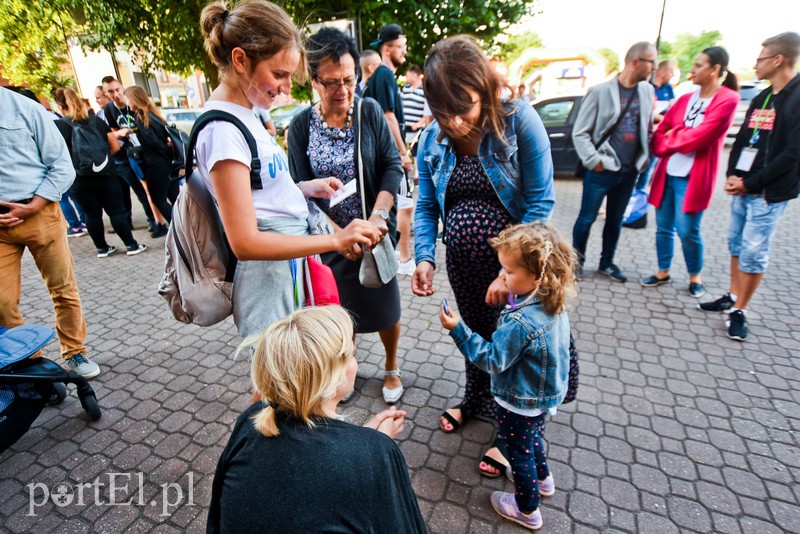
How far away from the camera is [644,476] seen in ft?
7.37

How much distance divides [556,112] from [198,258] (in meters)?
8.83

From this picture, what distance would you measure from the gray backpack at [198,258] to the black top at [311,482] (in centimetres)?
63

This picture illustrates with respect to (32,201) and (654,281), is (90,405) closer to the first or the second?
(32,201)

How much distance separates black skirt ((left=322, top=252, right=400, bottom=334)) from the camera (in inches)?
101

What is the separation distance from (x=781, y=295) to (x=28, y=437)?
616 centimetres

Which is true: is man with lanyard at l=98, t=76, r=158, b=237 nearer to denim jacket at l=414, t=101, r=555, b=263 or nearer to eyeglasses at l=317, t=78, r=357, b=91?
eyeglasses at l=317, t=78, r=357, b=91


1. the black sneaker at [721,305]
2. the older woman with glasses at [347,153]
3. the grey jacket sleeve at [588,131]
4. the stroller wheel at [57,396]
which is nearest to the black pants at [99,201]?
the stroller wheel at [57,396]

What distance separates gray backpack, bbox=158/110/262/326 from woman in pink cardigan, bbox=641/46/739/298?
3.85 m

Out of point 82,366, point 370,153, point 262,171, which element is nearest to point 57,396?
point 82,366

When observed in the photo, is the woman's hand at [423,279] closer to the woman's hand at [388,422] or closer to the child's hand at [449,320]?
the child's hand at [449,320]

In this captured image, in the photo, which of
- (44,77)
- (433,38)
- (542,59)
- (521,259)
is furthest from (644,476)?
(542,59)

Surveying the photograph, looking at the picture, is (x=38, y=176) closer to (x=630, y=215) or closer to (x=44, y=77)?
(x=630, y=215)

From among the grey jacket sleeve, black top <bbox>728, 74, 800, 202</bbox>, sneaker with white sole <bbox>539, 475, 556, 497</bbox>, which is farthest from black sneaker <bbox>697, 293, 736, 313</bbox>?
sneaker with white sole <bbox>539, 475, 556, 497</bbox>

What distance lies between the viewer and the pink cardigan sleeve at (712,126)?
11.7 ft
